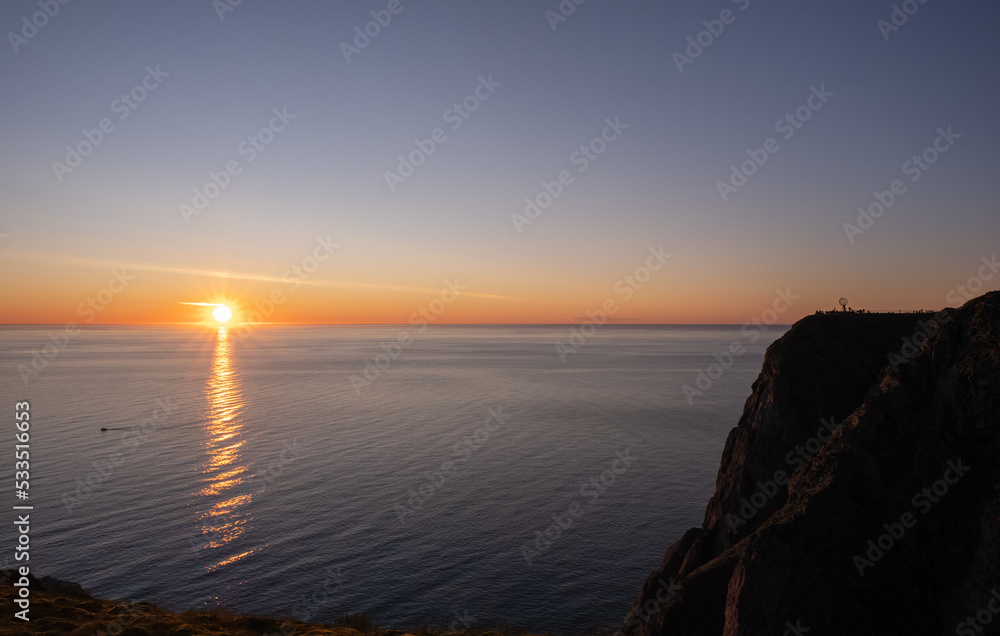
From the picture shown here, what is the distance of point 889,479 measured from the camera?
1644cm

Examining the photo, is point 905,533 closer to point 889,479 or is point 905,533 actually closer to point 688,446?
point 889,479

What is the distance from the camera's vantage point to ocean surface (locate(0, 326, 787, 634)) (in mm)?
35219

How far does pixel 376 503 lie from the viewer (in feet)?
166

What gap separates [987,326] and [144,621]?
126ft

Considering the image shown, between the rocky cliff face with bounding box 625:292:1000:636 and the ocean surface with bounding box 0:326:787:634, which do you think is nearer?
the rocky cliff face with bounding box 625:292:1000:636

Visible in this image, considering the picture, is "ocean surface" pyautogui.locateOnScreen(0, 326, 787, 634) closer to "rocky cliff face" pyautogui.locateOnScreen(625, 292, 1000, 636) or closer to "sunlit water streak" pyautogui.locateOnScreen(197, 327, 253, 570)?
"sunlit water streak" pyautogui.locateOnScreen(197, 327, 253, 570)

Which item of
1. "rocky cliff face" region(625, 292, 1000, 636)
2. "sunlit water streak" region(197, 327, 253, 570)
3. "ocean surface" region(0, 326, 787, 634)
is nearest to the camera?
"rocky cliff face" region(625, 292, 1000, 636)

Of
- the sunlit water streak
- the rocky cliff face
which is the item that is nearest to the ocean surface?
the sunlit water streak

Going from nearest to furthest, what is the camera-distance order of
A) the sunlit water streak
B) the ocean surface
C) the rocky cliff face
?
the rocky cliff face < the ocean surface < the sunlit water streak

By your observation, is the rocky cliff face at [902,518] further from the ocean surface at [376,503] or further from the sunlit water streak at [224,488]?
the sunlit water streak at [224,488]

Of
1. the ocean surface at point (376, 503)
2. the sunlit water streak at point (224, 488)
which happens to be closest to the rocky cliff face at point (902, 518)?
the ocean surface at point (376, 503)

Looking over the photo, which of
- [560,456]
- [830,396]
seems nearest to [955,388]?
[830,396]

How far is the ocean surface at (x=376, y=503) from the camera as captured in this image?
3522 centimetres

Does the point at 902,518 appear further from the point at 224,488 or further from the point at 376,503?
the point at 224,488
